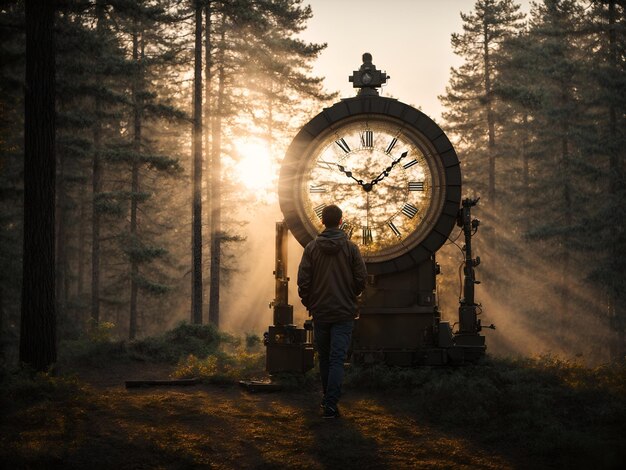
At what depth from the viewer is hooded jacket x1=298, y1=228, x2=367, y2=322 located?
22.3ft

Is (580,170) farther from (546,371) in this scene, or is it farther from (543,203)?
(546,371)

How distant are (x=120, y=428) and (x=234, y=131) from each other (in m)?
18.5

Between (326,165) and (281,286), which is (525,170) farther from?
(281,286)

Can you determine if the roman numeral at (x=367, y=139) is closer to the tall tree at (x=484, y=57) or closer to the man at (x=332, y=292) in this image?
the man at (x=332, y=292)

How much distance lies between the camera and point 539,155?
25.1m

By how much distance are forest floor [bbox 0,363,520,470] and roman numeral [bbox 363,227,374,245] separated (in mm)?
2524

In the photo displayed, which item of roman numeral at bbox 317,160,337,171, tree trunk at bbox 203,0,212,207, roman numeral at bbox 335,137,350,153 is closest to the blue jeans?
roman numeral at bbox 317,160,337,171

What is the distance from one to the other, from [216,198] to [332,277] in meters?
16.3

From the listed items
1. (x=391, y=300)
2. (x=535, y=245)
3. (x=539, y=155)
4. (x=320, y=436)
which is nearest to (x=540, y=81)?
(x=539, y=155)

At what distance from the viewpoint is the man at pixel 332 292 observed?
6.71 metres

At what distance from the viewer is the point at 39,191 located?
994 centimetres

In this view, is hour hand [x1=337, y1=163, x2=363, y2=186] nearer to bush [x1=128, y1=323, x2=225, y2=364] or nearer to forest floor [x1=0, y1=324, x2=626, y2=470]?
forest floor [x1=0, y1=324, x2=626, y2=470]

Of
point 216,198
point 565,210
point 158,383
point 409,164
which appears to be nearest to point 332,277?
point 409,164

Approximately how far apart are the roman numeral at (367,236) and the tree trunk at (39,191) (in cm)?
509
